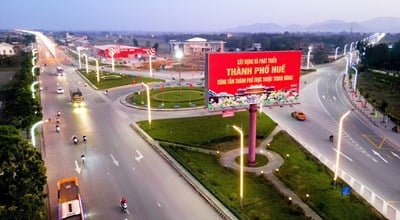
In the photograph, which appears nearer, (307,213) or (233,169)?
(307,213)

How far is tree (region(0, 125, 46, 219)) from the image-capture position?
20.9 m

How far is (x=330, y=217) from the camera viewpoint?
26.6 m

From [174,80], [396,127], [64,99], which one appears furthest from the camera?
[174,80]

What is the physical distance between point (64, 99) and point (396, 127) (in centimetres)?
5767

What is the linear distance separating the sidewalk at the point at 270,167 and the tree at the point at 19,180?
62.1 feet

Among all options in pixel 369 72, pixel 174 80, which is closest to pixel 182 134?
pixel 174 80

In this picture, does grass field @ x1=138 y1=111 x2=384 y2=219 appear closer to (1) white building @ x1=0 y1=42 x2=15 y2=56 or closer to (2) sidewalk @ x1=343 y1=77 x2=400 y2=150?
(2) sidewalk @ x1=343 y1=77 x2=400 y2=150

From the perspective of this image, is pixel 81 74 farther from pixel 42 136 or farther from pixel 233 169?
pixel 233 169

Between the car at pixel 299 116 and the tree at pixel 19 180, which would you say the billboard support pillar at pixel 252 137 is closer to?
the tree at pixel 19 180

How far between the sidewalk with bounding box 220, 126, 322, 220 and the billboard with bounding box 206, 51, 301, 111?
6.66 meters

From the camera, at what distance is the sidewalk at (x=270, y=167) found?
28.4 meters

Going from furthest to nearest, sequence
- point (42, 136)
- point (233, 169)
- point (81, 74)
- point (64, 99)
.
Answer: point (81, 74), point (64, 99), point (42, 136), point (233, 169)

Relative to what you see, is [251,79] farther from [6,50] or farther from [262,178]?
[6,50]

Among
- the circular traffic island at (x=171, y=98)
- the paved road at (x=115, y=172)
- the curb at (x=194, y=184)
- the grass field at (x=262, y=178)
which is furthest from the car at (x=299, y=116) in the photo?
the paved road at (x=115, y=172)
